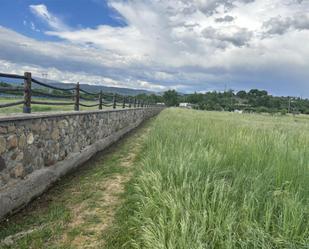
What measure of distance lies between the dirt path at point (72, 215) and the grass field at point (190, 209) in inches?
0.5

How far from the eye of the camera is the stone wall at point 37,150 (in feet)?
14.8

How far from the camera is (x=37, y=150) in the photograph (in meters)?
5.60

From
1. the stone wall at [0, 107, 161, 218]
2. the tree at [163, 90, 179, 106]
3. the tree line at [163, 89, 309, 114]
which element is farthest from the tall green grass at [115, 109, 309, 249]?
the tree at [163, 90, 179, 106]

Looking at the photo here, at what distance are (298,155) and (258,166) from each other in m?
0.76

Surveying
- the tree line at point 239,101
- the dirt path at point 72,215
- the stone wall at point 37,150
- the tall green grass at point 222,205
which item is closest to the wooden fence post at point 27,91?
the stone wall at point 37,150

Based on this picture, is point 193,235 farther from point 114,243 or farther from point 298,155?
point 298,155

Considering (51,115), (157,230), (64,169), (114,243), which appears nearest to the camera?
(157,230)

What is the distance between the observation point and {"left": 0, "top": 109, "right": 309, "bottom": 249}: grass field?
3.04 m

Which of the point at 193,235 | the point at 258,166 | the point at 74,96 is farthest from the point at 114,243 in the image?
the point at 74,96

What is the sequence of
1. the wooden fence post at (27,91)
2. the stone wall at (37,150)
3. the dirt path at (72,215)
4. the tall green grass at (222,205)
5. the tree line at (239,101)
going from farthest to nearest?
the tree line at (239,101) → the wooden fence post at (27,91) → the stone wall at (37,150) → the dirt path at (72,215) → the tall green grass at (222,205)

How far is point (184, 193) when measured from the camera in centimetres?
395

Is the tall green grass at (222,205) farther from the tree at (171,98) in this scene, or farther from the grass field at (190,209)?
the tree at (171,98)

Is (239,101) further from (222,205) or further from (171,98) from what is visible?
(222,205)

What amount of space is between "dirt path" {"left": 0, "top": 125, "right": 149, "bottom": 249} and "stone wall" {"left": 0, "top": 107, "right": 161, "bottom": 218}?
26 centimetres
